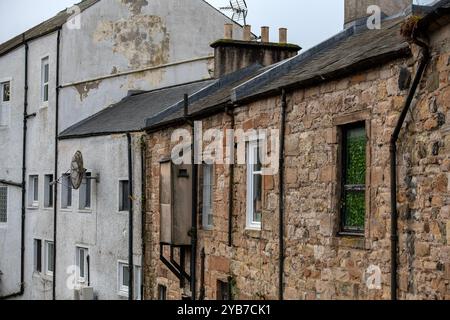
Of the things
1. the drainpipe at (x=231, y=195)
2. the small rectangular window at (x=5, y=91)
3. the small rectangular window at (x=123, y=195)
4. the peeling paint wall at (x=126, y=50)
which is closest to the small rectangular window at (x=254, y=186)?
the drainpipe at (x=231, y=195)

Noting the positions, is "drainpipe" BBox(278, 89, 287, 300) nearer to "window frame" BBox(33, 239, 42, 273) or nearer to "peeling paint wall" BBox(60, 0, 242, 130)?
"peeling paint wall" BBox(60, 0, 242, 130)

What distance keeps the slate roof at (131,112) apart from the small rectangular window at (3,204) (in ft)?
14.5

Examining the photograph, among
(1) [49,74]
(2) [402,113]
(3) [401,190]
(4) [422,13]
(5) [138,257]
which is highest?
(1) [49,74]

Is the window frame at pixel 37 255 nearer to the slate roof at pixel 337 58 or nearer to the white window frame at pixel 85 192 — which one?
the white window frame at pixel 85 192

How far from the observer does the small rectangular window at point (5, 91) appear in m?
31.7

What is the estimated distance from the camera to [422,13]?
35.2ft

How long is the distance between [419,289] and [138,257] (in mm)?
11875

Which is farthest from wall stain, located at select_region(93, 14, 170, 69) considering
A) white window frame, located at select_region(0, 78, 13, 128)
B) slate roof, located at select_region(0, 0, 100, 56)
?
white window frame, located at select_region(0, 78, 13, 128)

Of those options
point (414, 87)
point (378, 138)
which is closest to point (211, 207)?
point (378, 138)

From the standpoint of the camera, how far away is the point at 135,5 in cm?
2927

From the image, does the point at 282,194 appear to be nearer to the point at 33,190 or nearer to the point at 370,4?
the point at 370,4

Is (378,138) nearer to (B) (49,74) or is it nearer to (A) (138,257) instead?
(A) (138,257)

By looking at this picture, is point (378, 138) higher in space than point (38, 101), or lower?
lower

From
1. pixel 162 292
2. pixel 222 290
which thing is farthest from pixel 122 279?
pixel 222 290
